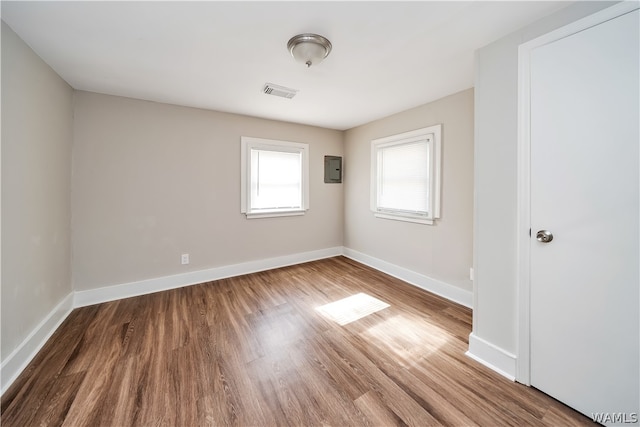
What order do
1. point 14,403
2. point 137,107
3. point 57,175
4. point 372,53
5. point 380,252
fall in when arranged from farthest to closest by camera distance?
point 380,252, point 137,107, point 57,175, point 372,53, point 14,403

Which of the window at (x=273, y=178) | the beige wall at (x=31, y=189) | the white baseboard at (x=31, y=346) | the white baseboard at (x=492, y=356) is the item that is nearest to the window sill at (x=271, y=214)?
the window at (x=273, y=178)

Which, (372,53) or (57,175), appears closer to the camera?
(372,53)

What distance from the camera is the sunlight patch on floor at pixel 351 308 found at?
93.7 inches

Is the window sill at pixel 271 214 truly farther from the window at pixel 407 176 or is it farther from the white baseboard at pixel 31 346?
the white baseboard at pixel 31 346

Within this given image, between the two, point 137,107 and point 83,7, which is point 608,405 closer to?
point 83,7

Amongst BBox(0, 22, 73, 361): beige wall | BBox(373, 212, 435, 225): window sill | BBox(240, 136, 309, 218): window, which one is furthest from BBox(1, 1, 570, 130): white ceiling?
BBox(373, 212, 435, 225): window sill

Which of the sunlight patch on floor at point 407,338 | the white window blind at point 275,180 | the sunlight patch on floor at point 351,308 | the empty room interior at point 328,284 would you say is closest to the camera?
the empty room interior at point 328,284

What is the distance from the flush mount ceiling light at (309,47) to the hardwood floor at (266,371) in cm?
221

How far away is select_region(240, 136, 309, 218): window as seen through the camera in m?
3.52

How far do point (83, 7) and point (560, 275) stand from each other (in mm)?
3156

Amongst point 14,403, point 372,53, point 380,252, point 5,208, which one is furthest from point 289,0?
point 380,252

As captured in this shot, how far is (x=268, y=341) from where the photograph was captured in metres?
1.99

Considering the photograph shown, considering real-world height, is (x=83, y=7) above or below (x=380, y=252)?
above
